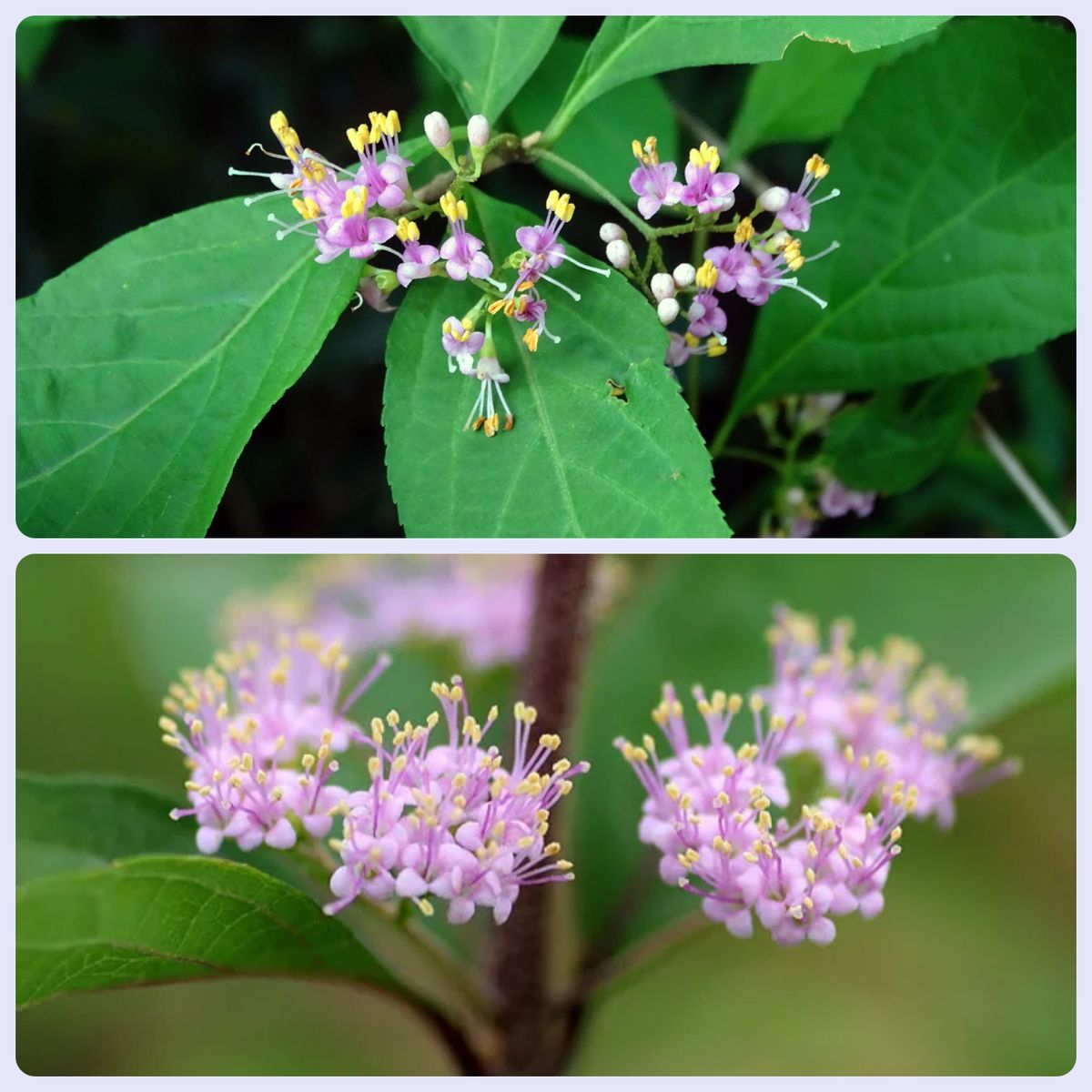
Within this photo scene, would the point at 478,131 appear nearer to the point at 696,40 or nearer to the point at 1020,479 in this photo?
the point at 696,40

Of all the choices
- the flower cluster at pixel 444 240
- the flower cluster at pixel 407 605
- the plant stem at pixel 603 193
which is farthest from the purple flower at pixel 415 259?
the flower cluster at pixel 407 605

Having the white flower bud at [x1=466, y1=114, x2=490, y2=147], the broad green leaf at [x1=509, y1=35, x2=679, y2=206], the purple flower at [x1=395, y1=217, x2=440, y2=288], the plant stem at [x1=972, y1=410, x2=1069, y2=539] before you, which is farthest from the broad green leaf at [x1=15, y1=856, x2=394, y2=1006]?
the plant stem at [x1=972, y1=410, x2=1069, y2=539]

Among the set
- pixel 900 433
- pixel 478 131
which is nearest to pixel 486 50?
pixel 478 131

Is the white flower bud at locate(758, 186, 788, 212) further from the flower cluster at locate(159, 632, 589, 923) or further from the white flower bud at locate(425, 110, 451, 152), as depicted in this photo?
the flower cluster at locate(159, 632, 589, 923)

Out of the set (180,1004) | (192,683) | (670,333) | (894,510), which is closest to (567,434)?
(670,333)

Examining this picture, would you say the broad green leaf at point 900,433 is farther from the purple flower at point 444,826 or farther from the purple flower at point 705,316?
the purple flower at point 444,826

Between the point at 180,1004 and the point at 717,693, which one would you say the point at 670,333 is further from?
the point at 180,1004
